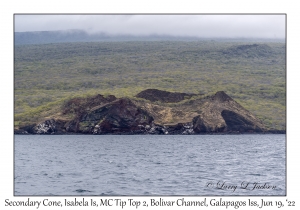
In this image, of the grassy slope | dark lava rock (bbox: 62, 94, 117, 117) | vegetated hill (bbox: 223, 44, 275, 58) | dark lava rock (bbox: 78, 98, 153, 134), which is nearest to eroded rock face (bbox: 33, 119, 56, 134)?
dark lava rock (bbox: 62, 94, 117, 117)

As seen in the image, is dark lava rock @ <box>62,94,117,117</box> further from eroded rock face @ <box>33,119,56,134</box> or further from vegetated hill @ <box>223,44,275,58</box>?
vegetated hill @ <box>223,44,275,58</box>

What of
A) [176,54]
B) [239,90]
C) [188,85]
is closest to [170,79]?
[188,85]

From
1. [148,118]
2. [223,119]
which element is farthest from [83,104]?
[223,119]

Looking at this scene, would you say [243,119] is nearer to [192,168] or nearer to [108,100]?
[108,100]

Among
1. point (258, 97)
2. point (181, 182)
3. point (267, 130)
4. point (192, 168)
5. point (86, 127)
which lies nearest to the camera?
point (181, 182)

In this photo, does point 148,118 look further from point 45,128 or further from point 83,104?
point 45,128

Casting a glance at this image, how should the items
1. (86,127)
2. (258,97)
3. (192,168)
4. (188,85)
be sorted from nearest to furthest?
1. (192,168)
2. (86,127)
3. (258,97)
4. (188,85)

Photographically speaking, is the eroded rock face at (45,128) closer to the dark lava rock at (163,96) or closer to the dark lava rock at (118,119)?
the dark lava rock at (118,119)
